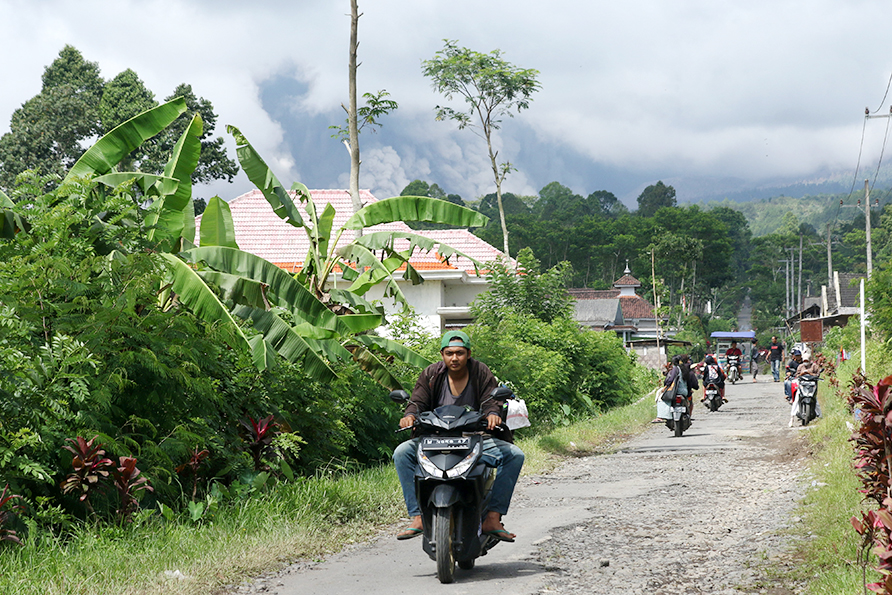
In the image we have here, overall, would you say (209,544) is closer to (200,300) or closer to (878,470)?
(200,300)

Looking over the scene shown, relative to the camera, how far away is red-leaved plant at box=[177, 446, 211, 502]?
8.01 meters

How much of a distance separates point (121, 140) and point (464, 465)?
6.82m

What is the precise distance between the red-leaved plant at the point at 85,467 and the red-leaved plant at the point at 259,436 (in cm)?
226

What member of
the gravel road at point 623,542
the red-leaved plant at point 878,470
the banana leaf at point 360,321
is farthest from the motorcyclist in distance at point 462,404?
the banana leaf at point 360,321

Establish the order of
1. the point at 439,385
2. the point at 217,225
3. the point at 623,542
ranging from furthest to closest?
the point at 217,225 → the point at 623,542 → the point at 439,385

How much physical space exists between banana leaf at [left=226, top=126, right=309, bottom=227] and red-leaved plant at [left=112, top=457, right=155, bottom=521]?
5707 millimetres

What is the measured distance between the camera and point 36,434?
6.54 meters

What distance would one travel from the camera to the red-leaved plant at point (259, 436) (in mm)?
9172

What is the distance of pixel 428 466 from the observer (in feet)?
21.0

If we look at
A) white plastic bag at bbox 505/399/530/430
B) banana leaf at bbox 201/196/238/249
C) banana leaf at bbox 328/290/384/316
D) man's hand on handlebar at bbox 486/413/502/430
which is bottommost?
white plastic bag at bbox 505/399/530/430

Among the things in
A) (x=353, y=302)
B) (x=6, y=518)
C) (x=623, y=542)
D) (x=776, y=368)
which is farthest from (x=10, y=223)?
(x=776, y=368)

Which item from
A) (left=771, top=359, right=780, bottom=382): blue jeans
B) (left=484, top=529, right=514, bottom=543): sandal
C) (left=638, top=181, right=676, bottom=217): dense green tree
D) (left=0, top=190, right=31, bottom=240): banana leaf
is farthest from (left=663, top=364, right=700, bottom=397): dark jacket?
(left=638, top=181, right=676, bottom=217): dense green tree

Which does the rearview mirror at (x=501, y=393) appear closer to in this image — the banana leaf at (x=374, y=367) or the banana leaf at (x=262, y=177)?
the banana leaf at (x=374, y=367)

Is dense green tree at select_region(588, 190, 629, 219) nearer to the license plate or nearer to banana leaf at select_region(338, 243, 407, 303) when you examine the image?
banana leaf at select_region(338, 243, 407, 303)
